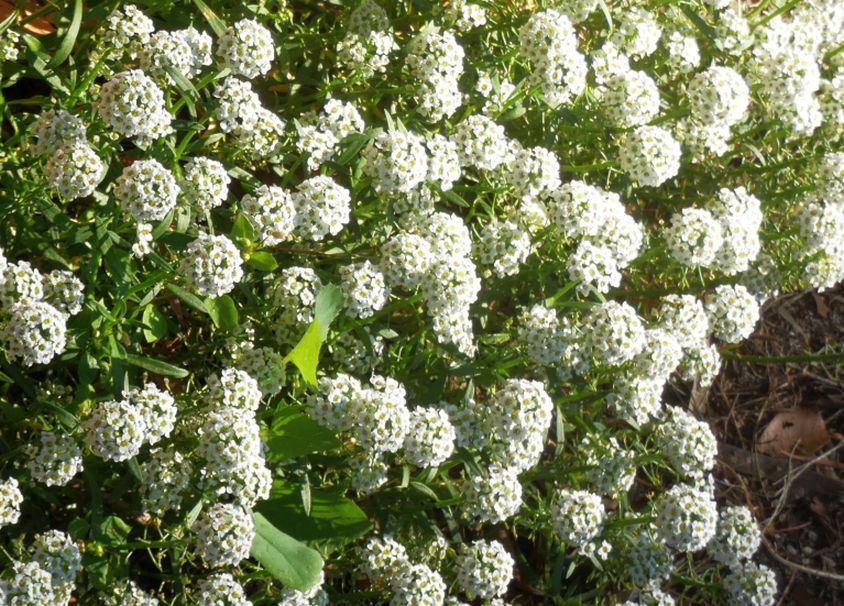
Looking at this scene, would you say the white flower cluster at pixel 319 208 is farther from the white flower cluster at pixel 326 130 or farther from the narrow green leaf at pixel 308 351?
the narrow green leaf at pixel 308 351

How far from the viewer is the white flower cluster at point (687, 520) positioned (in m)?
5.21

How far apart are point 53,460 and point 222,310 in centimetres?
93

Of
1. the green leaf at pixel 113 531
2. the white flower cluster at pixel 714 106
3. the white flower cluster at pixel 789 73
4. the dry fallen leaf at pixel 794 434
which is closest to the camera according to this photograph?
the green leaf at pixel 113 531

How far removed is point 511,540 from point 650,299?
1.76 metres

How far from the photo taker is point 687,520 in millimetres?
5215

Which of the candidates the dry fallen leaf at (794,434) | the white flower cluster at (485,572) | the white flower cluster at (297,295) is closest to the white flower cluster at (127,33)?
the white flower cluster at (297,295)

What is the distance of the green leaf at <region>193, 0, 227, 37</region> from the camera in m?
4.95

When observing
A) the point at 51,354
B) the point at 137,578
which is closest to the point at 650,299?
the point at 137,578

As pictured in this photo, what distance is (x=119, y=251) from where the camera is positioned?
4445 millimetres

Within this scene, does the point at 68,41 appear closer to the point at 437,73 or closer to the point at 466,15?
the point at 437,73

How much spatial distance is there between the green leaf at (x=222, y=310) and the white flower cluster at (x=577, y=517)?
5.97 feet

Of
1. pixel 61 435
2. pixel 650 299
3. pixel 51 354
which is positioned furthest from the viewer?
pixel 650 299

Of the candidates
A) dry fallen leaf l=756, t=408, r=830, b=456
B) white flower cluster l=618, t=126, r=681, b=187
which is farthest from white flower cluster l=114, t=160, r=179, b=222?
dry fallen leaf l=756, t=408, r=830, b=456

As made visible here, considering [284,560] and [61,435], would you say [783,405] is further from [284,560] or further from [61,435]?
[61,435]
